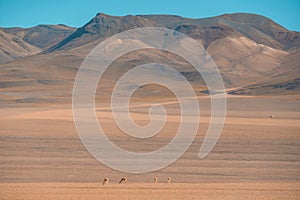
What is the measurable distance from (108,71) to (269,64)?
203ft

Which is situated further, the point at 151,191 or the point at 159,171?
the point at 159,171

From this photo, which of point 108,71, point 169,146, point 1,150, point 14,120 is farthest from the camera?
point 108,71

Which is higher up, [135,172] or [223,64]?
[223,64]

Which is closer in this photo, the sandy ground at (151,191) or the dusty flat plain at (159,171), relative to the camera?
the sandy ground at (151,191)

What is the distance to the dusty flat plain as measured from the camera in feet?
55.1

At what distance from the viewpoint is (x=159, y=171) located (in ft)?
74.5

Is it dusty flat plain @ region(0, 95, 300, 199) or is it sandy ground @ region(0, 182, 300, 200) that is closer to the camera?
sandy ground @ region(0, 182, 300, 200)

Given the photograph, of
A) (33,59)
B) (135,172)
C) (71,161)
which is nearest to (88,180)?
(135,172)

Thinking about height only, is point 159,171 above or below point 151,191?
above

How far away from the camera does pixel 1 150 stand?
27359mm

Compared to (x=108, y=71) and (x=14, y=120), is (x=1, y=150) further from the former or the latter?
(x=108, y=71)

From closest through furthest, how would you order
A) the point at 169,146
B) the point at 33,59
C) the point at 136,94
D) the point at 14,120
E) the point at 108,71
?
the point at 169,146 < the point at 14,120 < the point at 136,94 < the point at 108,71 < the point at 33,59

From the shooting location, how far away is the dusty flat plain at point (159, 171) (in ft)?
55.1

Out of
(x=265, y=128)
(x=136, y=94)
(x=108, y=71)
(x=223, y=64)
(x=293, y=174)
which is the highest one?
(x=223, y=64)
